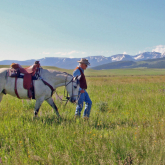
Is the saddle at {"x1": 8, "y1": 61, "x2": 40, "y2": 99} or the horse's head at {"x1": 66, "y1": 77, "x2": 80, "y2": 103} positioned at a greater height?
the saddle at {"x1": 8, "y1": 61, "x2": 40, "y2": 99}

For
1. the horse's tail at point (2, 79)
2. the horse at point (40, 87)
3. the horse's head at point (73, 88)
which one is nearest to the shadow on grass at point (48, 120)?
the horse at point (40, 87)

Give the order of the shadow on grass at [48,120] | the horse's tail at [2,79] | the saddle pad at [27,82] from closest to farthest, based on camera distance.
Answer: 1. the shadow on grass at [48,120]
2. the saddle pad at [27,82]
3. the horse's tail at [2,79]

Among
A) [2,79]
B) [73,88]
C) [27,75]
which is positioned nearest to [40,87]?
[27,75]

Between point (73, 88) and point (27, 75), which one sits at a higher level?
point (27, 75)

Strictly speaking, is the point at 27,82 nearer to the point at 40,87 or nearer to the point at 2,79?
the point at 40,87

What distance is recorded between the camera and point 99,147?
2803 millimetres

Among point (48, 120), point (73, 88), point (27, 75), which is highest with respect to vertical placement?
point (27, 75)

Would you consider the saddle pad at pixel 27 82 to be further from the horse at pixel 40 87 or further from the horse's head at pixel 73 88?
the horse's head at pixel 73 88

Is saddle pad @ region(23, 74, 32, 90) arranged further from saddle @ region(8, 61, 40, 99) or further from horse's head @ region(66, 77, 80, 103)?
horse's head @ region(66, 77, 80, 103)

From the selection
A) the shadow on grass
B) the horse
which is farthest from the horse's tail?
the shadow on grass

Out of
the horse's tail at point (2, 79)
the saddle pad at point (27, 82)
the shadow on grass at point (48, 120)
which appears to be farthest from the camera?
the horse's tail at point (2, 79)

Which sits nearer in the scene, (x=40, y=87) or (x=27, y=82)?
(x=27, y=82)

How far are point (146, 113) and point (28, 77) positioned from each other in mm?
4628

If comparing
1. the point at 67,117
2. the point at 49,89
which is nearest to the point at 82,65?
the point at 49,89
